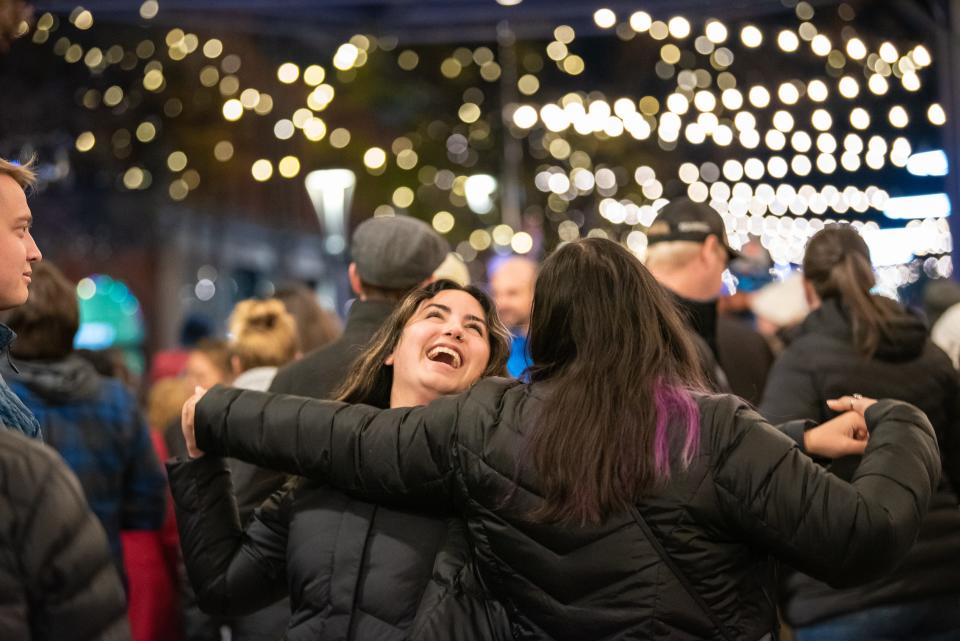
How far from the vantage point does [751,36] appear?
1491 centimetres

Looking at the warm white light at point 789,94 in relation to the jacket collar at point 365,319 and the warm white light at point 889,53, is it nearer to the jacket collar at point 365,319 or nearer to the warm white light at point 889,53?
the warm white light at point 889,53

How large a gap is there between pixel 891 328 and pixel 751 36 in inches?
434

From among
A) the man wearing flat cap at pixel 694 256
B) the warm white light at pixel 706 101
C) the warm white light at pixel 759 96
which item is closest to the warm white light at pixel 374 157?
the warm white light at pixel 706 101

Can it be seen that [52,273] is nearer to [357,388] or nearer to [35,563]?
[357,388]

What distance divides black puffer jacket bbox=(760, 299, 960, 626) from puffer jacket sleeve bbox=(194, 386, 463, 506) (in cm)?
185

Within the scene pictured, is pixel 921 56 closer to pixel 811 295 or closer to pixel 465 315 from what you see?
pixel 811 295

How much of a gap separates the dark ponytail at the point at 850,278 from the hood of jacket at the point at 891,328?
0.8 inches

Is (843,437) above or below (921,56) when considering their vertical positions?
below

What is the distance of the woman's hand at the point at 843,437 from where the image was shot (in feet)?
10.6

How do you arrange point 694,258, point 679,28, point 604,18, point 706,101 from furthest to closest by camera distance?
1. point 706,101
2. point 679,28
3. point 604,18
4. point 694,258

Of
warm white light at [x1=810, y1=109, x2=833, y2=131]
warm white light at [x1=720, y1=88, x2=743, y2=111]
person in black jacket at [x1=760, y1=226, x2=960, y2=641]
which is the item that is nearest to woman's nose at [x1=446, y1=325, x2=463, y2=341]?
person in black jacket at [x1=760, y1=226, x2=960, y2=641]

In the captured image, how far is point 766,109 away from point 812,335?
39.7 ft

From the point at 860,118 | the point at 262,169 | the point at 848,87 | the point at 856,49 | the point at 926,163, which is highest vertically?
the point at 856,49

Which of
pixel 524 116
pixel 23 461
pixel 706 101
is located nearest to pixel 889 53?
pixel 706 101
